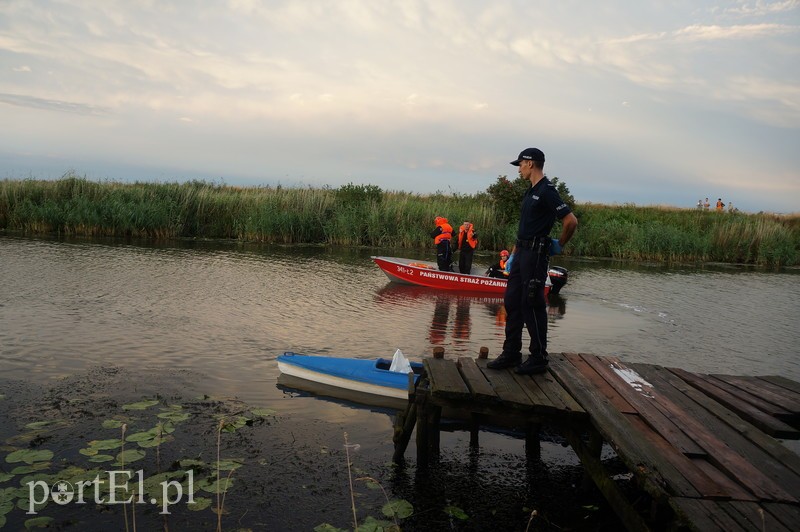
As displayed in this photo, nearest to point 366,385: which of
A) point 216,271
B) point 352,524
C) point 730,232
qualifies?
point 352,524

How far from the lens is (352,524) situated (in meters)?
5.10

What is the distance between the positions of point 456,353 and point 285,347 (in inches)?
113

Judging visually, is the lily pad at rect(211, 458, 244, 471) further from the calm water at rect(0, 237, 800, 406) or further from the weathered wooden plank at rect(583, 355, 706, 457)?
the weathered wooden plank at rect(583, 355, 706, 457)

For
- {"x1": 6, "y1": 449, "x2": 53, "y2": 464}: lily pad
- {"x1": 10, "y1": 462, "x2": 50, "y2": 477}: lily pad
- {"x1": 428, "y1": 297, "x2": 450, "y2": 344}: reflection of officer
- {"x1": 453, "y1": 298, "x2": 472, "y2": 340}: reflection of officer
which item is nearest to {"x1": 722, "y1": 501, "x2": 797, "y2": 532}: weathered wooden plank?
{"x1": 10, "y1": 462, "x2": 50, "y2": 477}: lily pad

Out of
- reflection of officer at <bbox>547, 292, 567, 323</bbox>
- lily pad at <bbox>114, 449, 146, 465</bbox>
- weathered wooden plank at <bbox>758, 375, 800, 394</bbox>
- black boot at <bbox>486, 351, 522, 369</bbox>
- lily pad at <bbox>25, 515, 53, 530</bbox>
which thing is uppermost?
black boot at <bbox>486, 351, 522, 369</bbox>

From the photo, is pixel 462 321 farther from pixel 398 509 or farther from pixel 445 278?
pixel 398 509

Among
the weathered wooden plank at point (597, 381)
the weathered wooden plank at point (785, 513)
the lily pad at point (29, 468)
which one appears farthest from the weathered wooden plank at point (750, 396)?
the lily pad at point (29, 468)

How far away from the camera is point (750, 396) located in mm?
6668

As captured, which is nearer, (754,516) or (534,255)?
(754,516)

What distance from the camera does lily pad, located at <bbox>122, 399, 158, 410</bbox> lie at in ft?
23.6

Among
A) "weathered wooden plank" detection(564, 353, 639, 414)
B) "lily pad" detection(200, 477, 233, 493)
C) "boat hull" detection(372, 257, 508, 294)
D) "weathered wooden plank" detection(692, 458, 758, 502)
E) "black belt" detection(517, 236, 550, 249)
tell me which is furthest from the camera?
"boat hull" detection(372, 257, 508, 294)

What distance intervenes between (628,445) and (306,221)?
2533 cm

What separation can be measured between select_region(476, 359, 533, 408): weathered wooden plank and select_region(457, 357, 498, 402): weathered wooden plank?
0.19 feet

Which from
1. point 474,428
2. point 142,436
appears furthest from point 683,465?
point 142,436
